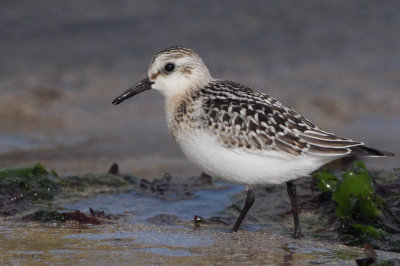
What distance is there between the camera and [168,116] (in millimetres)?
6605

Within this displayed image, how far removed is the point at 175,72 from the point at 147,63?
5664mm

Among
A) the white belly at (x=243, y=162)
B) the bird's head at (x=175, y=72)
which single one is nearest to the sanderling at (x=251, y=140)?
the white belly at (x=243, y=162)

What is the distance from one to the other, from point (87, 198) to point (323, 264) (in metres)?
3.00

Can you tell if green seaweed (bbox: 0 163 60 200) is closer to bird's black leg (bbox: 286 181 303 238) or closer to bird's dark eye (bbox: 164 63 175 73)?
bird's dark eye (bbox: 164 63 175 73)

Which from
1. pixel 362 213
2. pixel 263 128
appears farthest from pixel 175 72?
pixel 362 213

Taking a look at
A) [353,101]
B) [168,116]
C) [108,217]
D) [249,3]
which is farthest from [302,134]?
[249,3]

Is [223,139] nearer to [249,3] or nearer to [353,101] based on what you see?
[353,101]

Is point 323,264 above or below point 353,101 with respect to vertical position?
below

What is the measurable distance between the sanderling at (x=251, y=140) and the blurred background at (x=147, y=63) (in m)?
3.54

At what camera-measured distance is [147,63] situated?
12.4 meters

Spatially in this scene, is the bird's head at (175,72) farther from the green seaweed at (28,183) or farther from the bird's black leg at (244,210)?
the green seaweed at (28,183)

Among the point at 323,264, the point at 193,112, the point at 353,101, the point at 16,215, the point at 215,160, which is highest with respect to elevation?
the point at 353,101

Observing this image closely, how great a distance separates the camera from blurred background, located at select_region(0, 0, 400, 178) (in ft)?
34.5

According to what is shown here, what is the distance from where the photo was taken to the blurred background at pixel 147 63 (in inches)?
414
